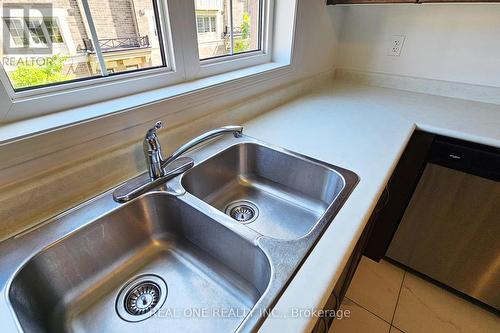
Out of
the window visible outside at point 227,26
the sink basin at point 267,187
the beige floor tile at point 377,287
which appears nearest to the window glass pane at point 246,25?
the window visible outside at point 227,26

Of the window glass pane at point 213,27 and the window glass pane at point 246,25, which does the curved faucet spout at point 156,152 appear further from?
the window glass pane at point 246,25

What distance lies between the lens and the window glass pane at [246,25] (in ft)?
3.87

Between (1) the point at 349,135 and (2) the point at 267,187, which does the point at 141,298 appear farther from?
(1) the point at 349,135

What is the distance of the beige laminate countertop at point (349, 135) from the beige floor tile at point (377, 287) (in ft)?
3.05

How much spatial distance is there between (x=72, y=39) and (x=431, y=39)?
1.82 meters

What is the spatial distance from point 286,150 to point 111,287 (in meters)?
0.72

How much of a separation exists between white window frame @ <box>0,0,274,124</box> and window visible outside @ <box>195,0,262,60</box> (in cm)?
6

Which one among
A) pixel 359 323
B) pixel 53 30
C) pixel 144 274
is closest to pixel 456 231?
pixel 359 323

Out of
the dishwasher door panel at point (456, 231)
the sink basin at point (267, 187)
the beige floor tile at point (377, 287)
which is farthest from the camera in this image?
the beige floor tile at point (377, 287)

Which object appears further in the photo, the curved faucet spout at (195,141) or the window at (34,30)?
the curved faucet spout at (195,141)

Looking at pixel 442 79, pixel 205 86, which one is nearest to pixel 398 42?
pixel 442 79

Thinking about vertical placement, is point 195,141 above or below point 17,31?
below

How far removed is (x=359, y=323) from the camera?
4.28 feet

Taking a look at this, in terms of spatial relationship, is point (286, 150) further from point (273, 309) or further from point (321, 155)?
point (273, 309)
